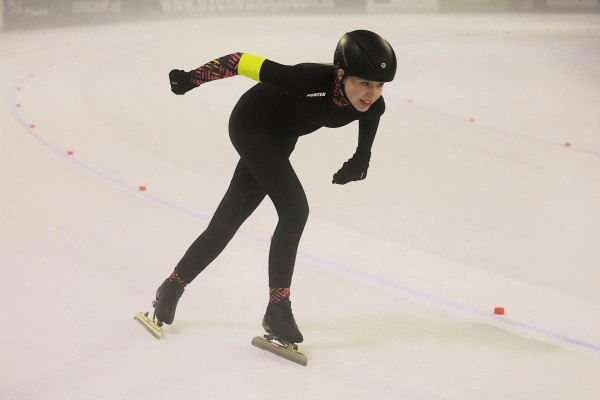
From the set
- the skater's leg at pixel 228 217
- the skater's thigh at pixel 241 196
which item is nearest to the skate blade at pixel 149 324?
the skater's leg at pixel 228 217

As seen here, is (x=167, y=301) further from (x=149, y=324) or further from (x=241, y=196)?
(x=241, y=196)

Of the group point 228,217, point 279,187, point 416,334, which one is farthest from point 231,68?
point 416,334

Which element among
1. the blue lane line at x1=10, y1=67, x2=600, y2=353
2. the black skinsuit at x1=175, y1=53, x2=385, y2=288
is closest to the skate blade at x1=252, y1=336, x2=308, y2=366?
the black skinsuit at x1=175, y1=53, x2=385, y2=288

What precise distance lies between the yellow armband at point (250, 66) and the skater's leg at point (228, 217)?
41 cm

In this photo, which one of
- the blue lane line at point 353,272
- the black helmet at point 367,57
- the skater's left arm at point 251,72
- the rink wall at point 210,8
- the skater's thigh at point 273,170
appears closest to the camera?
the black helmet at point 367,57

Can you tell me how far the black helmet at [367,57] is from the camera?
298cm

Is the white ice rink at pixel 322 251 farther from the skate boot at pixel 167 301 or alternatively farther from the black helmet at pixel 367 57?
the black helmet at pixel 367 57

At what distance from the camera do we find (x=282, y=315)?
10.9ft

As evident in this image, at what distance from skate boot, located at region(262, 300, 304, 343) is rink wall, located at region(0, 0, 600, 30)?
12275 millimetres

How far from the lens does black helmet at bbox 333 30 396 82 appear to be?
2.98m

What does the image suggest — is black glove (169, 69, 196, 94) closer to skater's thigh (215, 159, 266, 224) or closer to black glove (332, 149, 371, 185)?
skater's thigh (215, 159, 266, 224)

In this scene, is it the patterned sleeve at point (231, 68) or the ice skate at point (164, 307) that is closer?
the patterned sleeve at point (231, 68)

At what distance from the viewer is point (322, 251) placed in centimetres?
464

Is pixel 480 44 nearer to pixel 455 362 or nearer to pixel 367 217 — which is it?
pixel 367 217
